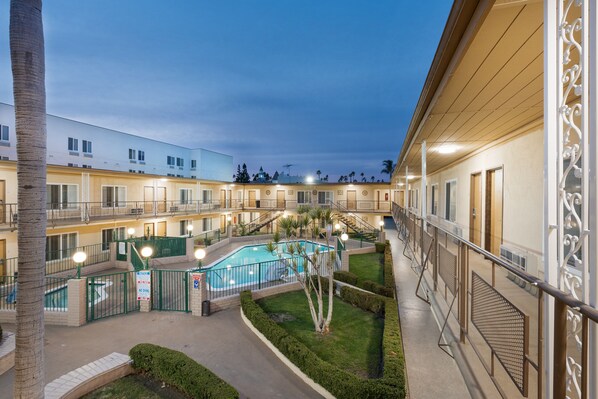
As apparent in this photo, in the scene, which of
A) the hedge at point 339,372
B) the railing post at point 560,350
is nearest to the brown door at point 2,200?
the hedge at point 339,372

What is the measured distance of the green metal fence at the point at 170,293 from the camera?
11.6 meters

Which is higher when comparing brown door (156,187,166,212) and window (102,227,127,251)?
brown door (156,187,166,212)

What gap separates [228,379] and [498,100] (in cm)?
813

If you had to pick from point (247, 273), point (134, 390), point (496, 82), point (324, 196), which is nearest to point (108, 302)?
point (247, 273)

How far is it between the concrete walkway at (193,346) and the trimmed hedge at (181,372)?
857 mm

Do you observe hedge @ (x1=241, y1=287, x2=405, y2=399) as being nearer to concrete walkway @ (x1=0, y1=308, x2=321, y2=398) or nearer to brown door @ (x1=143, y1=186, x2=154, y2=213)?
concrete walkway @ (x1=0, y1=308, x2=321, y2=398)

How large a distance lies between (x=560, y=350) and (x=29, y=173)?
5.35 m

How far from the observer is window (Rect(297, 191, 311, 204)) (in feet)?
125

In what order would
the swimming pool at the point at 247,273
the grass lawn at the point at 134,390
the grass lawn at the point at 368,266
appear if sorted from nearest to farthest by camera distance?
the grass lawn at the point at 134,390
the swimming pool at the point at 247,273
the grass lawn at the point at 368,266

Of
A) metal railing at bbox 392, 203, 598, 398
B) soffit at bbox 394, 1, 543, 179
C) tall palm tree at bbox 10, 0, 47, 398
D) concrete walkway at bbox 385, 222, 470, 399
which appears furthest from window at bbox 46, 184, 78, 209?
metal railing at bbox 392, 203, 598, 398

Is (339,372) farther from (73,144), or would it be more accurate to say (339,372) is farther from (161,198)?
(73,144)

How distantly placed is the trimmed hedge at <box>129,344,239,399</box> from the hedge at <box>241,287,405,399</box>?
1870 mm

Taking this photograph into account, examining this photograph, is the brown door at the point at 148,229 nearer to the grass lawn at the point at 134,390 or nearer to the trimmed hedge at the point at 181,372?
the trimmed hedge at the point at 181,372

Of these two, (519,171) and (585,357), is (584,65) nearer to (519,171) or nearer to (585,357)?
(585,357)
